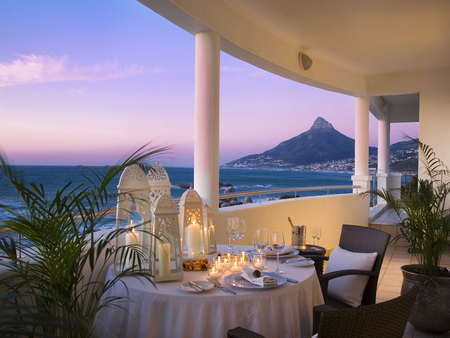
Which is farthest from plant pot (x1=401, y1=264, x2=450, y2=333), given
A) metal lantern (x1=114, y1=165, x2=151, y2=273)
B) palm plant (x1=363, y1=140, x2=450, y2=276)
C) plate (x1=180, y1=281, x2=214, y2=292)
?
metal lantern (x1=114, y1=165, x2=151, y2=273)

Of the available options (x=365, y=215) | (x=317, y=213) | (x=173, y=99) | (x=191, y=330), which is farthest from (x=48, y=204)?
(x=173, y=99)

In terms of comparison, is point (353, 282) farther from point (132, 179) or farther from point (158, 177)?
point (132, 179)

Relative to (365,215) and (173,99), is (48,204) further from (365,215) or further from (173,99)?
(173,99)

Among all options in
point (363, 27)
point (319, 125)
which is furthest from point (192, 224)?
point (319, 125)

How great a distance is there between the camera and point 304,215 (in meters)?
5.32

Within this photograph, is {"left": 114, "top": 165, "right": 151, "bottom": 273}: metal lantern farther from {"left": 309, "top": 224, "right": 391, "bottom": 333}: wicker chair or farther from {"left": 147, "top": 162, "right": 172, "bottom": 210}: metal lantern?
{"left": 309, "top": 224, "right": 391, "bottom": 333}: wicker chair

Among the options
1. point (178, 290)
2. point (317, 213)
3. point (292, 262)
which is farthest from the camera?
point (317, 213)

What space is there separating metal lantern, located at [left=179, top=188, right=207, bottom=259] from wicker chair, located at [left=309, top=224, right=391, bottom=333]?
81cm

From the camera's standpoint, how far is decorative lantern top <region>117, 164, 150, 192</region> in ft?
6.62

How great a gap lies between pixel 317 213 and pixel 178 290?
4268mm

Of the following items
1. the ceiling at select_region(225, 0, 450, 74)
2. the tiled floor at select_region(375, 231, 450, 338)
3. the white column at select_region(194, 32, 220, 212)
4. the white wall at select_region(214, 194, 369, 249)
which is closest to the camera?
the tiled floor at select_region(375, 231, 450, 338)

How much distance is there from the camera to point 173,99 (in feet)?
82.2

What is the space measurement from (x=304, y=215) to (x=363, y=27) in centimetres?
264

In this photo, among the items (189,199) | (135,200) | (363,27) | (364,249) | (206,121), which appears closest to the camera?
(135,200)
